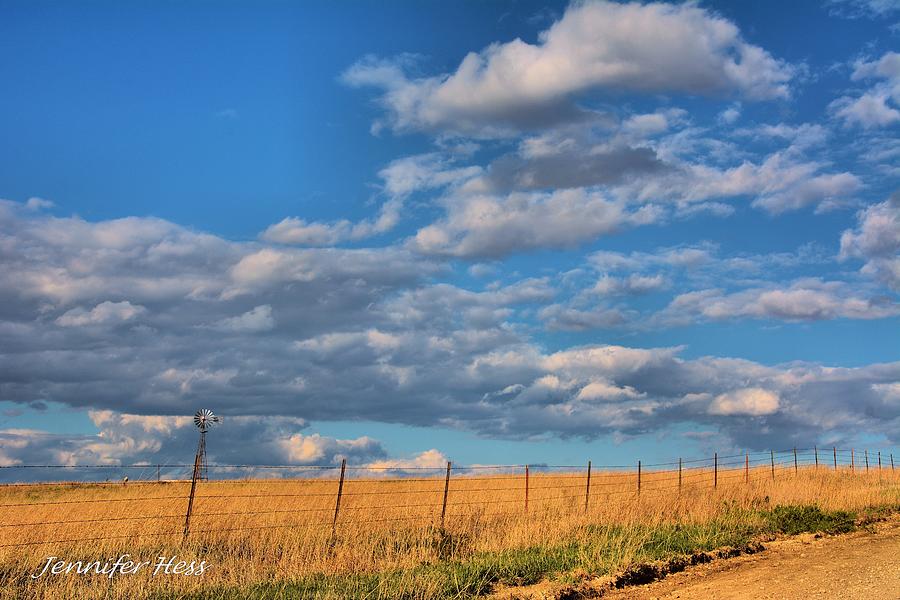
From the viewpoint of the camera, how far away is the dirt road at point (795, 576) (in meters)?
11.9

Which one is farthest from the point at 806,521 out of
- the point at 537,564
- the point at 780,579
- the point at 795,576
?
the point at 537,564

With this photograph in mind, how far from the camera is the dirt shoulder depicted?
1184 centimetres

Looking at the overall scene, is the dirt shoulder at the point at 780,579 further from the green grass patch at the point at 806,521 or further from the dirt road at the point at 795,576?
the green grass patch at the point at 806,521

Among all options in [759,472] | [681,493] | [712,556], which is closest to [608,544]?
[712,556]

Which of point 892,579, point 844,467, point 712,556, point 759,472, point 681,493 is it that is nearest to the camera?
point 892,579

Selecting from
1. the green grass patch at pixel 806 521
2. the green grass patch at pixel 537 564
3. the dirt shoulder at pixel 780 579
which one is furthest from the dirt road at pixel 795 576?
the green grass patch at pixel 806 521

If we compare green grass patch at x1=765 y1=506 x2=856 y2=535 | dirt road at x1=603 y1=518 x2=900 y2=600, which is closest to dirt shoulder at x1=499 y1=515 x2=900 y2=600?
dirt road at x1=603 y1=518 x2=900 y2=600

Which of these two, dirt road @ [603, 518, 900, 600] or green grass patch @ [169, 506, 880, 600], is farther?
dirt road @ [603, 518, 900, 600]

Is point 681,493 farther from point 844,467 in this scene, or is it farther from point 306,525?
point 844,467

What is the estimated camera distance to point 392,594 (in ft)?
36.7

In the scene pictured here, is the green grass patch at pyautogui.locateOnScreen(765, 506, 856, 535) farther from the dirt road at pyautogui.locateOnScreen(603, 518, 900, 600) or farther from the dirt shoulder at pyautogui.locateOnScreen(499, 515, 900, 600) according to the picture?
the dirt shoulder at pyautogui.locateOnScreen(499, 515, 900, 600)

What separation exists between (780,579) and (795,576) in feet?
1.54

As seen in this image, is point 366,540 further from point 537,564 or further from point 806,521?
point 806,521

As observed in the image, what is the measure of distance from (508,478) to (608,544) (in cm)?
2517
